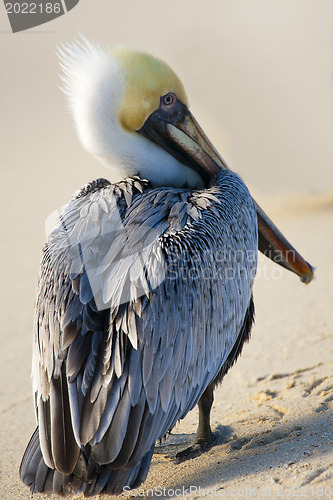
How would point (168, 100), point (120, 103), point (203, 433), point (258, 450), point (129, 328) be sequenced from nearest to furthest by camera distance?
point (129, 328) → point (258, 450) → point (203, 433) → point (120, 103) → point (168, 100)

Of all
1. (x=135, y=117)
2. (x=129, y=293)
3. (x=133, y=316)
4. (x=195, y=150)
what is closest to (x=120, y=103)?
(x=135, y=117)

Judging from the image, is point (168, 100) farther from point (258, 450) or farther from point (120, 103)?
point (258, 450)

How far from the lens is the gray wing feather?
324 cm

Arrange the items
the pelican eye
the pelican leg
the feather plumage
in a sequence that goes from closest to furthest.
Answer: the feather plumage < the pelican leg < the pelican eye

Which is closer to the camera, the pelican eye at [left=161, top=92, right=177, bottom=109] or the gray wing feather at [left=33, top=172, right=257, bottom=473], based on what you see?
the gray wing feather at [left=33, top=172, right=257, bottom=473]

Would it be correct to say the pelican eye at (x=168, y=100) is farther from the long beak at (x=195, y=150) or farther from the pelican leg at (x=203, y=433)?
the pelican leg at (x=203, y=433)

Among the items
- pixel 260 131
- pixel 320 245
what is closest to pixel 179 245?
pixel 320 245

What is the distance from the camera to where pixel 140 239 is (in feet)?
12.0

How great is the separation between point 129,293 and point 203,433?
129 centimetres

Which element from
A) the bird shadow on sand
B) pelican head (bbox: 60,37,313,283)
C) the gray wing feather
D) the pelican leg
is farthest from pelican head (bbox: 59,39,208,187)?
the bird shadow on sand

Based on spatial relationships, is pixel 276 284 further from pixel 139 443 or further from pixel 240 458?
pixel 139 443

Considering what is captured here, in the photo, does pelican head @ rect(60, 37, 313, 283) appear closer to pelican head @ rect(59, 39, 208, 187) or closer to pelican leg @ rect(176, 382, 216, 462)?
pelican head @ rect(59, 39, 208, 187)

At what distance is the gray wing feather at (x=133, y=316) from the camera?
3.24 metres

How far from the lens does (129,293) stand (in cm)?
340
